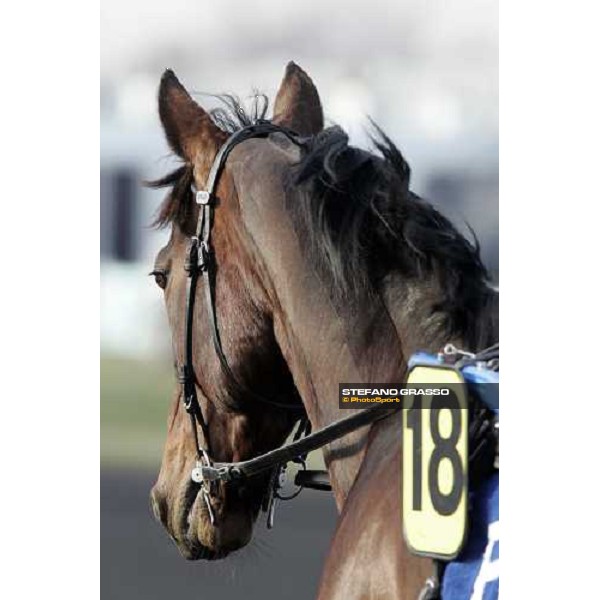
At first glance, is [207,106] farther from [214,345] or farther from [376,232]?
[376,232]

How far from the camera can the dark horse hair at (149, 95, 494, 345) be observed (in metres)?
2.50

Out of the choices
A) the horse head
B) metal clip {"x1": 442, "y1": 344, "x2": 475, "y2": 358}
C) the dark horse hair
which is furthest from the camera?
the horse head

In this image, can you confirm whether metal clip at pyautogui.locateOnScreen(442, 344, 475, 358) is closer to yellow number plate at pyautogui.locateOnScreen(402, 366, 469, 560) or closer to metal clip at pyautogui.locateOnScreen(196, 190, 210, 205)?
yellow number plate at pyautogui.locateOnScreen(402, 366, 469, 560)

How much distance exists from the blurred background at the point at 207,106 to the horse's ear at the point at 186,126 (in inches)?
13.2

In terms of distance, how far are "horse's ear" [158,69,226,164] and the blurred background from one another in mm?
334

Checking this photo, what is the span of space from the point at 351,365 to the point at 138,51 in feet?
3.91

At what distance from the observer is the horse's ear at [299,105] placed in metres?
3.05

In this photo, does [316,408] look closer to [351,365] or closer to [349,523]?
[351,365]

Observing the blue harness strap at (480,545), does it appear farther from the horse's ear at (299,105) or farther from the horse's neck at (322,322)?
the horse's ear at (299,105)

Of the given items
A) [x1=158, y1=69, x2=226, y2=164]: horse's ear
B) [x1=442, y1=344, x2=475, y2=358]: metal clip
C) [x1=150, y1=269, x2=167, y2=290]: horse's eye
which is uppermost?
[x1=158, y1=69, x2=226, y2=164]: horse's ear
